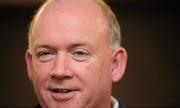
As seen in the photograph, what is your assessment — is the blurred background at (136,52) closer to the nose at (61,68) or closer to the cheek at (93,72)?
the cheek at (93,72)

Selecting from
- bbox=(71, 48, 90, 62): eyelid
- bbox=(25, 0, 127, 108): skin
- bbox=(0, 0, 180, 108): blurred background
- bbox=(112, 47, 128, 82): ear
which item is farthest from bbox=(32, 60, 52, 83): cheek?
bbox=(0, 0, 180, 108): blurred background

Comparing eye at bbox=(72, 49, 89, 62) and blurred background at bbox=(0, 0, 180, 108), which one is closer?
eye at bbox=(72, 49, 89, 62)

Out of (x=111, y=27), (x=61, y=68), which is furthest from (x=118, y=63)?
(x=61, y=68)

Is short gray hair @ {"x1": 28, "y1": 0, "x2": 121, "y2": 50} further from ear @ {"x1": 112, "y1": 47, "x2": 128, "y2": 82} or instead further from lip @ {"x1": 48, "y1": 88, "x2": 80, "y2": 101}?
lip @ {"x1": 48, "y1": 88, "x2": 80, "y2": 101}

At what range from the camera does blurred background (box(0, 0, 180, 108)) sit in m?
5.96

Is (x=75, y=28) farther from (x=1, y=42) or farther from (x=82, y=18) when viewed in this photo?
(x=1, y=42)

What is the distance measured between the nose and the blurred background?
12.2 ft

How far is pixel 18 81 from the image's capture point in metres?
6.16

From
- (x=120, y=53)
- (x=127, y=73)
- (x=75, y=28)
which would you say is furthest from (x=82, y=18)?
(x=127, y=73)

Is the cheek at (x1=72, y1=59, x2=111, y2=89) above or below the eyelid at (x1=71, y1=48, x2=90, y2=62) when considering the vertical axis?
below

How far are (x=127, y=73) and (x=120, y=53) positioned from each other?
3.54 meters

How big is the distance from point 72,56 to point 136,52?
150 inches

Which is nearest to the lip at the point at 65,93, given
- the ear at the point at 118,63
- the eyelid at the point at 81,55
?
the eyelid at the point at 81,55

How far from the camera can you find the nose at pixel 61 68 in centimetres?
221
